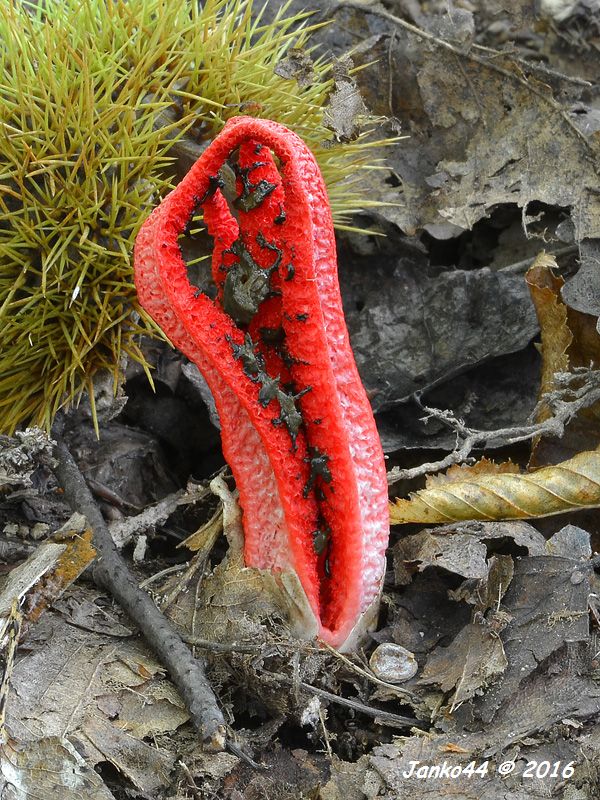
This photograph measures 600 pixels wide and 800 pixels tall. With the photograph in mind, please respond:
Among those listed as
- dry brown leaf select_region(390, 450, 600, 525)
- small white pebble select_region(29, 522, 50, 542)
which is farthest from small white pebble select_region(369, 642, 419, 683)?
small white pebble select_region(29, 522, 50, 542)

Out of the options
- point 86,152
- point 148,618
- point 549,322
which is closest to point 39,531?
point 148,618

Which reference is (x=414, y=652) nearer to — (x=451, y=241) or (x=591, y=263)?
(x=591, y=263)

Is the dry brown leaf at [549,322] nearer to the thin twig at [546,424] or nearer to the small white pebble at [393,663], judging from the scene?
the thin twig at [546,424]

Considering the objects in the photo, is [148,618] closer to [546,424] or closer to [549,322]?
[546,424]

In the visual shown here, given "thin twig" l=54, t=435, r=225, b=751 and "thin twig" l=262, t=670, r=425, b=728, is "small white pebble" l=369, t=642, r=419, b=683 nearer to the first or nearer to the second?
"thin twig" l=262, t=670, r=425, b=728

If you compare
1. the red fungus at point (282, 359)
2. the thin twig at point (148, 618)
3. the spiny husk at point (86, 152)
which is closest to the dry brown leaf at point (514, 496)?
the red fungus at point (282, 359)

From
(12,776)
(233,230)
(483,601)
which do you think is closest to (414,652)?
(483,601)
